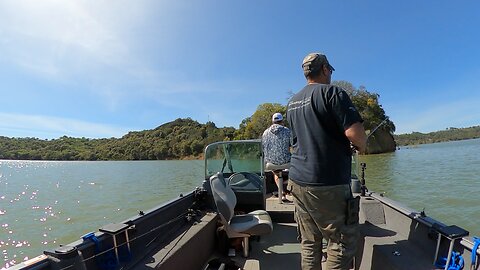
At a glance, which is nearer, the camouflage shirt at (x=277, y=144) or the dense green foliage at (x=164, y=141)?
the camouflage shirt at (x=277, y=144)

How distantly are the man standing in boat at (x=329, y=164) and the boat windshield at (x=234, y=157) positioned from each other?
233 cm

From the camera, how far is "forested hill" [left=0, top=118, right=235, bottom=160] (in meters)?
59.5

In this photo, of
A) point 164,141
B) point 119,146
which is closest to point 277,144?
point 164,141

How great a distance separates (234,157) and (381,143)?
48.3 meters

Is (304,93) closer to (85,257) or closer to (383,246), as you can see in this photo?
(383,246)

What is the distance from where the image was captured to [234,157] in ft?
13.2

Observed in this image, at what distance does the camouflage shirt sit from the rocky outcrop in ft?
141

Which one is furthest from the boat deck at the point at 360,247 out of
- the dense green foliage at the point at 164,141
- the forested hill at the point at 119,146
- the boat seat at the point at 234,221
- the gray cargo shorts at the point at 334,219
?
the forested hill at the point at 119,146

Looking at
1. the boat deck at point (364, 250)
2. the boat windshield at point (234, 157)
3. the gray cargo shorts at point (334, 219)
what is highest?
the boat windshield at point (234, 157)

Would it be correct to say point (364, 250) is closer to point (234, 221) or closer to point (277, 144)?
point (234, 221)

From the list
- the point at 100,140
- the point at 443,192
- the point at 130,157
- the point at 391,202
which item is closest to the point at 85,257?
the point at 391,202

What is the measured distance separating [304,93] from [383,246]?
4.45ft

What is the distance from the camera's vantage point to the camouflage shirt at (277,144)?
13.8 feet

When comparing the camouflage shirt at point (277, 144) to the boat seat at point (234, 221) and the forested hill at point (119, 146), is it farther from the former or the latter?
the forested hill at point (119, 146)
